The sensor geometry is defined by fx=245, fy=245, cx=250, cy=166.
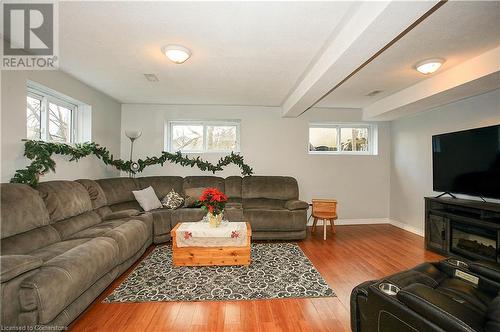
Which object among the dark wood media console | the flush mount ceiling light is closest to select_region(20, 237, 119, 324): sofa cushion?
the flush mount ceiling light

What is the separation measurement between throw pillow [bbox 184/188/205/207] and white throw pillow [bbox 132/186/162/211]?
474mm

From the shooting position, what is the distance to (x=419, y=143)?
4.56 m

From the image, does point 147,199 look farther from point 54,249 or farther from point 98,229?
point 54,249

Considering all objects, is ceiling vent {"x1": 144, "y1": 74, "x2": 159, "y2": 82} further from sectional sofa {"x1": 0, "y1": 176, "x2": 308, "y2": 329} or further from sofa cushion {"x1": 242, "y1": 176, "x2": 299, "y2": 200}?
sofa cushion {"x1": 242, "y1": 176, "x2": 299, "y2": 200}

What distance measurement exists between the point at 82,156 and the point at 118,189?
2.42 feet

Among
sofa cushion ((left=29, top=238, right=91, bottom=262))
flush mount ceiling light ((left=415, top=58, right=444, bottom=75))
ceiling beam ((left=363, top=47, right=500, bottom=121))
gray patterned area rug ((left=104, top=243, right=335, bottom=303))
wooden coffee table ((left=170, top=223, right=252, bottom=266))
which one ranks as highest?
flush mount ceiling light ((left=415, top=58, right=444, bottom=75))

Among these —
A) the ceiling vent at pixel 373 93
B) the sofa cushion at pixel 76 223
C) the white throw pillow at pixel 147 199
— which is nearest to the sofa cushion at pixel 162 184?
the white throw pillow at pixel 147 199

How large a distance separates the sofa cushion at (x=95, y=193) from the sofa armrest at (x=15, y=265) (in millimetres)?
1762

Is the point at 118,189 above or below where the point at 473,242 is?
above

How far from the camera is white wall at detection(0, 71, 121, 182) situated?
2477mm

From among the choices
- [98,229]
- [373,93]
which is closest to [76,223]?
[98,229]

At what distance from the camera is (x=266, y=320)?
1.99 meters

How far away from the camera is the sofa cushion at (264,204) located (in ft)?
14.2

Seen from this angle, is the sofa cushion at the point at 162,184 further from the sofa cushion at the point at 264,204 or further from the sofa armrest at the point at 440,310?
the sofa armrest at the point at 440,310
